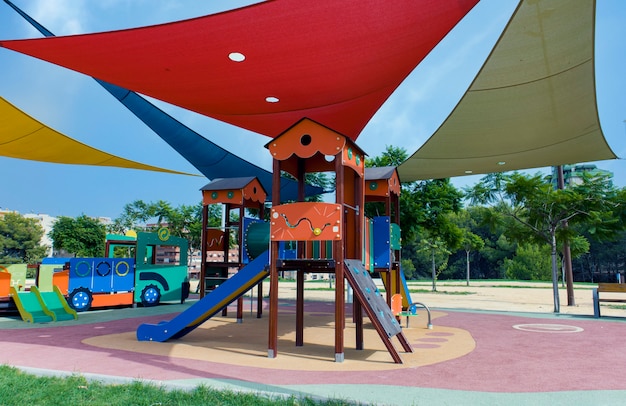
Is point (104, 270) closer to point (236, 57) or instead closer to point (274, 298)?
point (274, 298)

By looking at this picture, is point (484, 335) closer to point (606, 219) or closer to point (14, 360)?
point (14, 360)

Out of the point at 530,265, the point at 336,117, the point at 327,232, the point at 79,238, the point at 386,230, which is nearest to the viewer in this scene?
the point at 327,232

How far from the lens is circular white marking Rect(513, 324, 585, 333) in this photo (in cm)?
873

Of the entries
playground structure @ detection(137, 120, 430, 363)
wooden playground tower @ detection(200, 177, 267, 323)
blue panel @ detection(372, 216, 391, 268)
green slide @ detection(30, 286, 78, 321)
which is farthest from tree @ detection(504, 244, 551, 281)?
green slide @ detection(30, 286, 78, 321)

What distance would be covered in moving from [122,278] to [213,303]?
737 centimetres

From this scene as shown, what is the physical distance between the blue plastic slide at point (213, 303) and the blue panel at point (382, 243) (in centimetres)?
244

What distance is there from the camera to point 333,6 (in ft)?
17.0

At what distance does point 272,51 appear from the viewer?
6277 millimetres

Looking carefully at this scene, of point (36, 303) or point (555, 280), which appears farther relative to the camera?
point (555, 280)

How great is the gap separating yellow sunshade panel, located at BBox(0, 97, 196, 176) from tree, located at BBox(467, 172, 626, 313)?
11.8 m

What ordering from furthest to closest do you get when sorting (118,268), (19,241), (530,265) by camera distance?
(19,241) < (530,265) < (118,268)

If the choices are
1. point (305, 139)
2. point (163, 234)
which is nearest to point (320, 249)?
point (305, 139)

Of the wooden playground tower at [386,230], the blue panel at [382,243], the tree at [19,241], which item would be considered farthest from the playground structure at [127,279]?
the tree at [19,241]

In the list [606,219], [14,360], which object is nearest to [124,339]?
[14,360]
